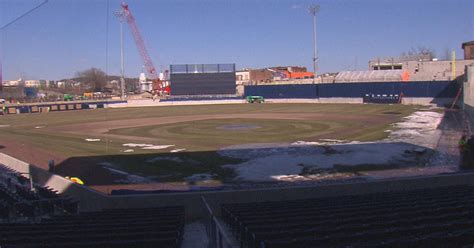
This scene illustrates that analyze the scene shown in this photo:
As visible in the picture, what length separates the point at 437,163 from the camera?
17.0 m

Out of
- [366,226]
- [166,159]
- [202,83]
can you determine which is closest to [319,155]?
[166,159]

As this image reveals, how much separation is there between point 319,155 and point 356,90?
141ft

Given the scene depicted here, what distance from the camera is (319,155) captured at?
63.6 ft

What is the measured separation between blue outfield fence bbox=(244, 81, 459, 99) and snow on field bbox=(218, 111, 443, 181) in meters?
29.0

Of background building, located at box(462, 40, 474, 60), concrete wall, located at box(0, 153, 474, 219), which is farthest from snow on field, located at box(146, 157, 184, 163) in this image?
background building, located at box(462, 40, 474, 60)

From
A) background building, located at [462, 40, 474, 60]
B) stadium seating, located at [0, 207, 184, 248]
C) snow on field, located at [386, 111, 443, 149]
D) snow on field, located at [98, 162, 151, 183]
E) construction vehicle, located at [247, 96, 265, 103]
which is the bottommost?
snow on field, located at [98, 162, 151, 183]

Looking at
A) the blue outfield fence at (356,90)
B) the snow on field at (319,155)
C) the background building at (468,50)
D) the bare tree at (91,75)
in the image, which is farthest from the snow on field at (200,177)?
the background building at (468,50)

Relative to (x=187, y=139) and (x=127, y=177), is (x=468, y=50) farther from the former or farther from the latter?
(x=127, y=177)

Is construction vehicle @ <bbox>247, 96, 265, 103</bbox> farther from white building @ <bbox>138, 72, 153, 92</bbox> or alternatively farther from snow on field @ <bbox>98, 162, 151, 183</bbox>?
white building @ <bbox>138, 72, 153, 92</bbox>

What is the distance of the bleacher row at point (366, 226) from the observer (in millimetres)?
4270

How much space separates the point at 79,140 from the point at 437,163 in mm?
20927

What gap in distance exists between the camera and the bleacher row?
4270 mm

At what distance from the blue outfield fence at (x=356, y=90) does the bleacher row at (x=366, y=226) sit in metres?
49.1

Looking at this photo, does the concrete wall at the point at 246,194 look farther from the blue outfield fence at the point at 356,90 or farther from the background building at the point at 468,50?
the background building at the point at 468,50
